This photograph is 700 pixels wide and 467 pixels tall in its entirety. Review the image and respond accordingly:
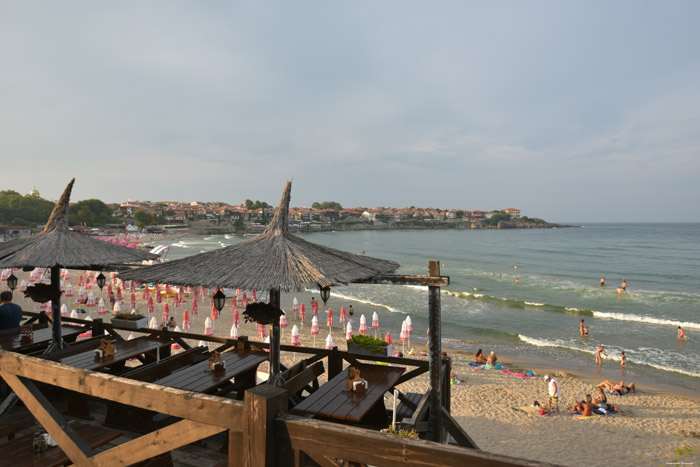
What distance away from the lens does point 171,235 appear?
10856 cm

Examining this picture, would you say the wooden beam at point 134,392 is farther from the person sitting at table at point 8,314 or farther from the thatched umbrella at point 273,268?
the person sitting at table at point 8,314

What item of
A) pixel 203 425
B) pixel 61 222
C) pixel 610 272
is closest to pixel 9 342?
pixel 61 222

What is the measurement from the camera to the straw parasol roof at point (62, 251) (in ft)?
18.6

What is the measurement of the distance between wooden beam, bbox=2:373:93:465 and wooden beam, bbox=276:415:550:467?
1175mm

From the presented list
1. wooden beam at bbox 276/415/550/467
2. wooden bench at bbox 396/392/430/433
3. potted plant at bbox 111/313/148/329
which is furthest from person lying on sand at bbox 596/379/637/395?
wooden beam at bbox 276/415/550/467

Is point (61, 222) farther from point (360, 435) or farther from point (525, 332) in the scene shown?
point (525, 332)

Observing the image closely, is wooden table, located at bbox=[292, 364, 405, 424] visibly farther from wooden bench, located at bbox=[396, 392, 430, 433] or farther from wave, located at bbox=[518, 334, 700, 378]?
wave, located at bbox=[518, 334, 700, 378]

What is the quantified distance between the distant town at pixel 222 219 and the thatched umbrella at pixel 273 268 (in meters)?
62.8

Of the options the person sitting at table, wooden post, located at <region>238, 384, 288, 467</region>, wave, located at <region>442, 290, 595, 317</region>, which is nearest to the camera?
wooden post, located at <region>238, 384, 288, 467</region>

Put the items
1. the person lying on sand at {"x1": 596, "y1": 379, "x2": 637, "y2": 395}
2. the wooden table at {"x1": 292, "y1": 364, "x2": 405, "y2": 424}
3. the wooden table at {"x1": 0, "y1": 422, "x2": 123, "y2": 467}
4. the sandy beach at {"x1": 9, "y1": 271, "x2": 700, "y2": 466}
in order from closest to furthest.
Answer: the wooden table at {"x1": 0, "y1": 422, "x2": 123, "y2": 467} < the wooden table at {"x1": 292, "y1": 364, "x2": 405, "y2": 424} < the sandy beach at {"x1": 9, "y1": 271, "x2": 700, "y2": 466} < the person lying on sand at {"x1": 596, "y1": 379, "x2": 637, "y2": 395}

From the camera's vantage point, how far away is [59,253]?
233 inches

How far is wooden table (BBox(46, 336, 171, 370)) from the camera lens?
208 inches

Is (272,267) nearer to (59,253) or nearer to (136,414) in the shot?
(136,414)

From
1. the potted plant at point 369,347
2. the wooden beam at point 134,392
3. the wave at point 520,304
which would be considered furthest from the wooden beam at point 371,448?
the wave at point 520,304
